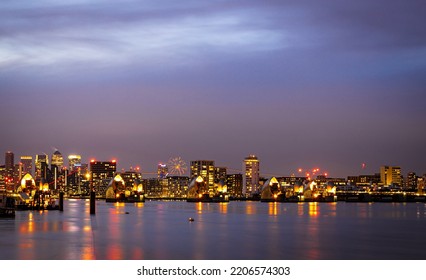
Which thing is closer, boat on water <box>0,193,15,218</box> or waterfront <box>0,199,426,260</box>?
waterfront <box>0,199,426,260</box>

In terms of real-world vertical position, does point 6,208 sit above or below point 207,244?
above

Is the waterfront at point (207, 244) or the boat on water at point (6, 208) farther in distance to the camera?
the boat on water at point (6, 208)

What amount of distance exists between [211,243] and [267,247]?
426cm

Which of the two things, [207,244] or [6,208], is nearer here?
[207,244]
